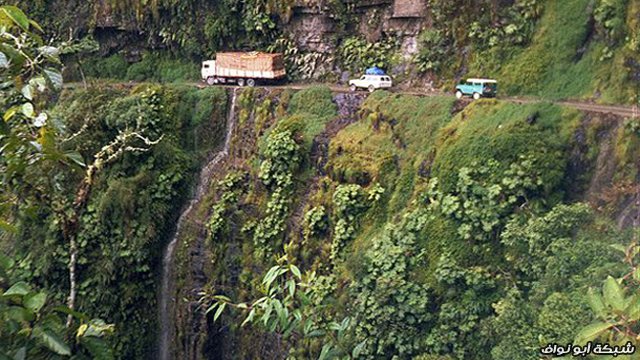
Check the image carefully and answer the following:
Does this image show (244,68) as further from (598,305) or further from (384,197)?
(598,305)

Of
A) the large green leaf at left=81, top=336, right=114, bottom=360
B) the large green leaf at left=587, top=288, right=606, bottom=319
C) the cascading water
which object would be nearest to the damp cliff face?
the cascading water

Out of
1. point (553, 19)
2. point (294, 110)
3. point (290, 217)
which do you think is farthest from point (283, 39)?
point (553, 19)

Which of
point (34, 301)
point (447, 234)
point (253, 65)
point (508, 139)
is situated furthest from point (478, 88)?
point (34, 301)

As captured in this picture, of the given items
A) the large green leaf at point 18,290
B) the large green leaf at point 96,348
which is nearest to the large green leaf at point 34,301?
the large green leaf at point 18,290

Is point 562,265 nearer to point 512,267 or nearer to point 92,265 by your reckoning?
point 512,267

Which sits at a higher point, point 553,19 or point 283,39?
point 553,19

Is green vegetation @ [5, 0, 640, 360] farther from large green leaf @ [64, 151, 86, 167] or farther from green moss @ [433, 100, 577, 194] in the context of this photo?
large green leaf @ [64, 151, 86, 167]
